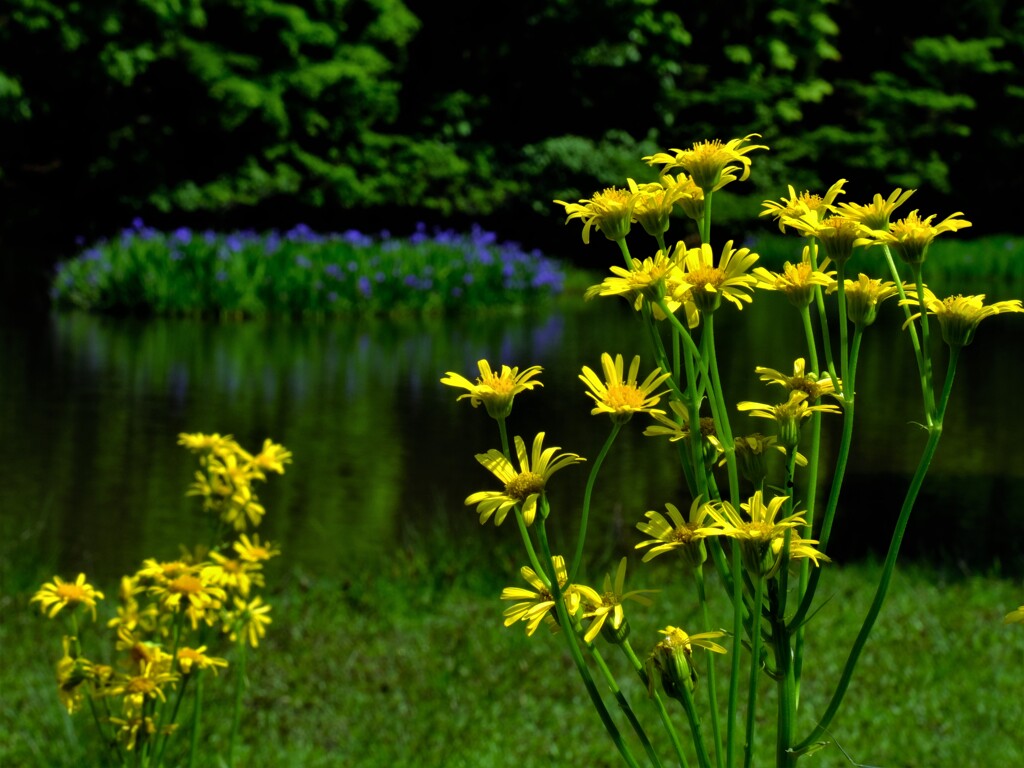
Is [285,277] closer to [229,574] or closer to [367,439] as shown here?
[367,439]

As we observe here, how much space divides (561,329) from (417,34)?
8004 millimetres

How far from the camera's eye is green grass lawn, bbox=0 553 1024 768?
3.57m

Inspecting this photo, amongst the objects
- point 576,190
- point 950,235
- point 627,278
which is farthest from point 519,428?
point 950,235

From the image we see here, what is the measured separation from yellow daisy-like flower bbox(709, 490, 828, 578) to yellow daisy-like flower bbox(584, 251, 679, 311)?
0.27 m

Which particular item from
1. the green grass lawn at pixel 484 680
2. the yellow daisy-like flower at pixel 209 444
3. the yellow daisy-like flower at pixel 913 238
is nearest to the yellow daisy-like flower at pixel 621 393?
the yellow daisy-like flower at pixel 913 238

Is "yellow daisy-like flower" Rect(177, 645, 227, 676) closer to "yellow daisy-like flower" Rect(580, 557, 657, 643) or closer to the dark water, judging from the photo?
"yellow daisy-like flower" Rect(580, 557, 657, 643)

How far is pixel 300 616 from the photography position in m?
4.57

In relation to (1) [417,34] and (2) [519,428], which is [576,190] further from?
(2) [519,428]

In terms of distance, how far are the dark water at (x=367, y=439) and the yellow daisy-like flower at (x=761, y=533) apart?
118 inches

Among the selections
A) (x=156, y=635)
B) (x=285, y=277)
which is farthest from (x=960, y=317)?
(x=285, y=277)

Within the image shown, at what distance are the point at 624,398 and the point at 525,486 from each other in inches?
6.3

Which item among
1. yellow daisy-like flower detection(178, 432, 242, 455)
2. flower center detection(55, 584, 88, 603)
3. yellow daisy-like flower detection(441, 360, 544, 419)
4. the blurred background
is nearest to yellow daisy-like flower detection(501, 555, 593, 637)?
yellow daisy-like flower detection(441, 360, 544, 419)

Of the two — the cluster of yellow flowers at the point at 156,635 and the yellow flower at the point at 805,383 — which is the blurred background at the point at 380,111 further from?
the yellow flower at the point at 805,383

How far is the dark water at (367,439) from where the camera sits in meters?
5.37
